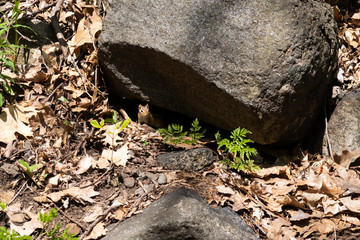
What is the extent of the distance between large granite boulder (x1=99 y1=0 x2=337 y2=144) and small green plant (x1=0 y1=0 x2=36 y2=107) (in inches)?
31.9

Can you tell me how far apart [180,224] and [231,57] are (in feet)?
4.56

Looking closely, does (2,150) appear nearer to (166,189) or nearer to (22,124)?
(22,124)

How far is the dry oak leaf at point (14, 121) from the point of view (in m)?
3.26

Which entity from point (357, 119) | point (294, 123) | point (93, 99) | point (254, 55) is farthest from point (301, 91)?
point (93, 99)

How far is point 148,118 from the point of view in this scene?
12.1ft

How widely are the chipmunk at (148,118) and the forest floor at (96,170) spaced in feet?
0.26

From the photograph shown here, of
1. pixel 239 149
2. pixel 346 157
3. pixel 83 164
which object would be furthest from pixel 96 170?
pixel 346 157

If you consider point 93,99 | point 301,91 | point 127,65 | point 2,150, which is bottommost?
point 2,150

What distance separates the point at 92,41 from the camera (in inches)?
150

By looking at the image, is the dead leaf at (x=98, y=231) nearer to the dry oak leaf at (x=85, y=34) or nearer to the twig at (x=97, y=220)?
the twig at (x=97, y=220)

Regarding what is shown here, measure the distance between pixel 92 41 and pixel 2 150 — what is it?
1.35 meters

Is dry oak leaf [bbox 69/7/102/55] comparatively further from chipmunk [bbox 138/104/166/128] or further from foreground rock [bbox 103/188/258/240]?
foreground rock [bbox 103/188/258/240]

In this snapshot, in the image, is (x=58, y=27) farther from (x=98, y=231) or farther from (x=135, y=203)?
(x=98, y=231)

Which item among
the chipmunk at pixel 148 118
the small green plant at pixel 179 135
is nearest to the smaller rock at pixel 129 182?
the small green plant at pixel 179 135
